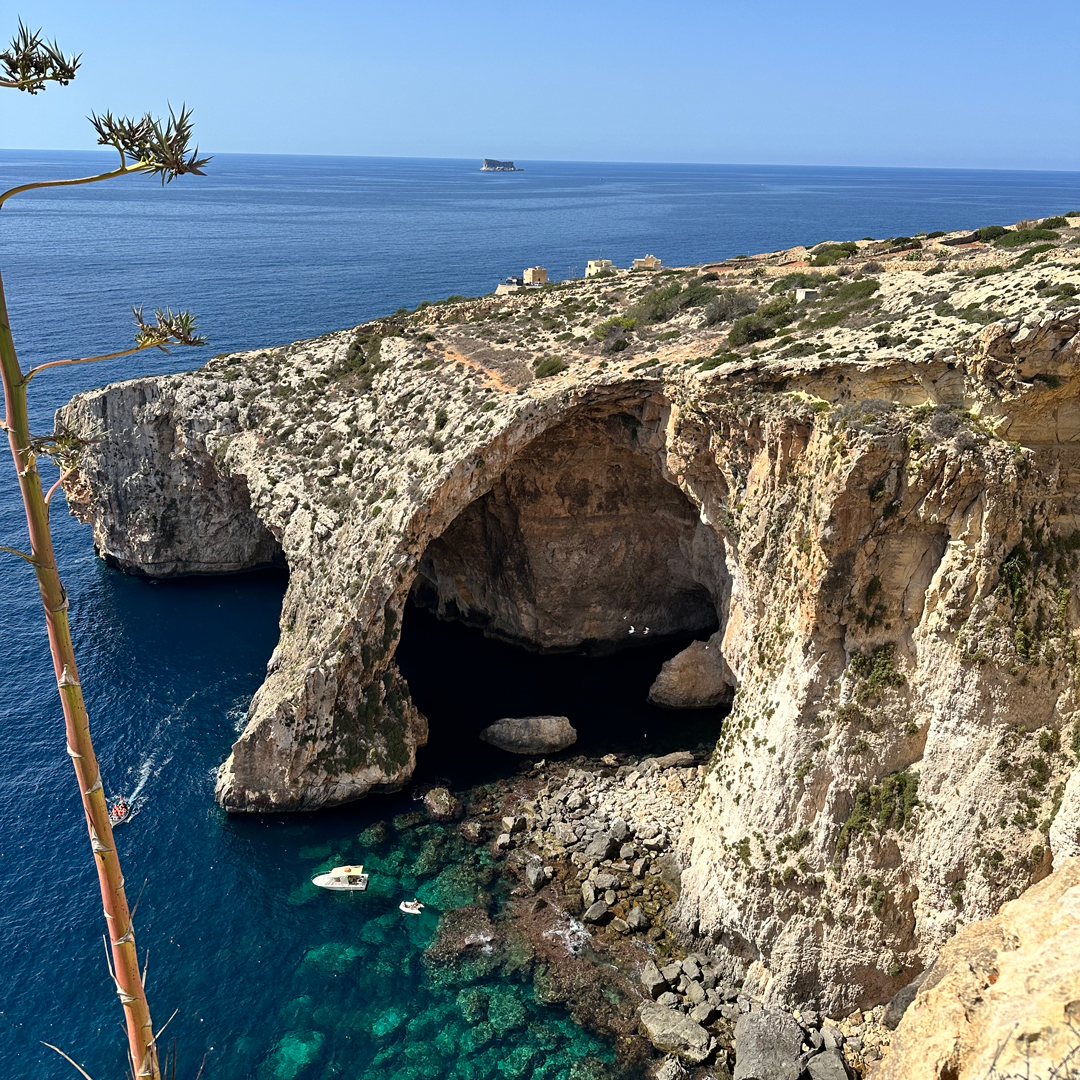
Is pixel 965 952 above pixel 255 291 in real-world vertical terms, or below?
below

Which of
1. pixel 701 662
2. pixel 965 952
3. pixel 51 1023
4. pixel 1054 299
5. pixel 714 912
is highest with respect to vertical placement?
pixel 1054 299

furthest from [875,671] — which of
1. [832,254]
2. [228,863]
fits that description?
[832,254]

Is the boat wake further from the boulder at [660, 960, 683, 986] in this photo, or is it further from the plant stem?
the plant stem

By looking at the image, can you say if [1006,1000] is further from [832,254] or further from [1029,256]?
[832,254]

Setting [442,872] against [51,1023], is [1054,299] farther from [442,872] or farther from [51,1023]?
[51,1023]

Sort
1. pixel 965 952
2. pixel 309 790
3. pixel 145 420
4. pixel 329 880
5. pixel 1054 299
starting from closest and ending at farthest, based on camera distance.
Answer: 1. pixel 965 952
2. pixel 1054 299
3. pixel 329 880
4. pixel 309 790
5. pixel 145 420

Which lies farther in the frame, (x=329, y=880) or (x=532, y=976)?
(x=329, y=880)

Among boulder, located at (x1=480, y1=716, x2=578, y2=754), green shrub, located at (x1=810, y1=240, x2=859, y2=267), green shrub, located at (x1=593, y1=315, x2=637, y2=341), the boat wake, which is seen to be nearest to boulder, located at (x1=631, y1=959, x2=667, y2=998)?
boulder, located at (x1=480, y1=716, x2=578, y2=754)

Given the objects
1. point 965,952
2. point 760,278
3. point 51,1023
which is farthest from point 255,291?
point 965,952
